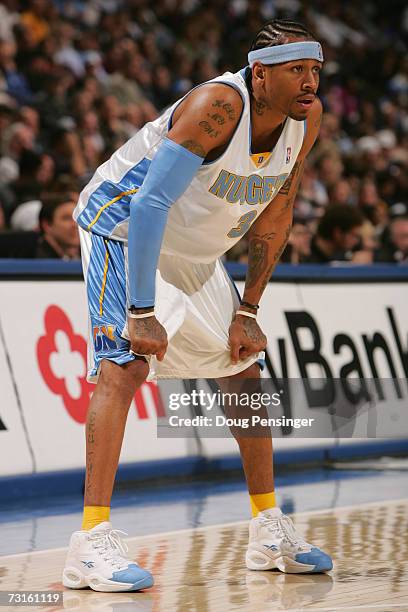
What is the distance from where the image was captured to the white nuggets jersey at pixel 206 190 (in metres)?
4.67

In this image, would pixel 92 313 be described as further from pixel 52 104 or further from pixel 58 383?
pixel 52 104

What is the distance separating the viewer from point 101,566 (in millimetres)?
4516

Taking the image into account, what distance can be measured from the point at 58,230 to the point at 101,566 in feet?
14.1

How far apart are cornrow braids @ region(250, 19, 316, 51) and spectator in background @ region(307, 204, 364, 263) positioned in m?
5.65

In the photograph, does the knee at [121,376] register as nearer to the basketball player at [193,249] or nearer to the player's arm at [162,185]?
the basketball player at [193,249]

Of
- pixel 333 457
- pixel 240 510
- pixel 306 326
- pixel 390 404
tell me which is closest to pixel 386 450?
pixel 333 457

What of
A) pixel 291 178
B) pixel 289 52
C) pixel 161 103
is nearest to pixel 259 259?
pixel 291 178

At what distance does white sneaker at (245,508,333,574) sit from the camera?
193 inches

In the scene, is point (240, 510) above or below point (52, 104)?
below

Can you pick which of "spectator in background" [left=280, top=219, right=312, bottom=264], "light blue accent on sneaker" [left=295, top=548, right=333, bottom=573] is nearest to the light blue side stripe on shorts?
"light blue accent on sneaker" [left=295, top=548, right=333, bottom=573]

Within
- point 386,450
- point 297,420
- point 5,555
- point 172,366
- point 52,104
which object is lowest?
point 386,450

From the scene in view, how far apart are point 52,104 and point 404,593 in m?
10.1

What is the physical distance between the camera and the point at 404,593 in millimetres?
4441

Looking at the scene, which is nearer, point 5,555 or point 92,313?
point 92,313
